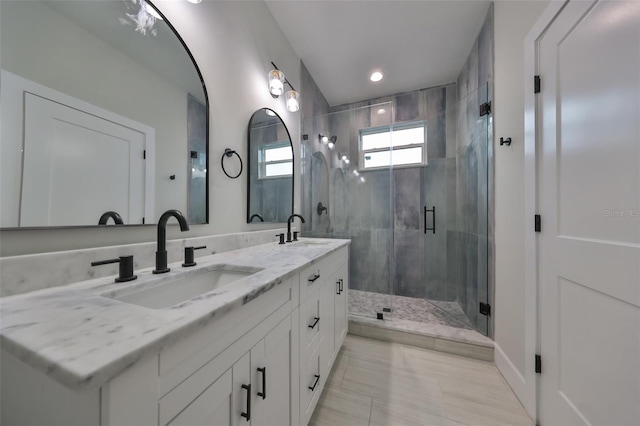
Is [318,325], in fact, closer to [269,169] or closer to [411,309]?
[269,169]

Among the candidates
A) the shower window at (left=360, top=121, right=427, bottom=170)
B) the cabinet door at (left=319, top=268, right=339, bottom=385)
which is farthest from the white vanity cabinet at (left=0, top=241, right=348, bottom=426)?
the shower window at (left=360, top=121, right=427, bottom=170)

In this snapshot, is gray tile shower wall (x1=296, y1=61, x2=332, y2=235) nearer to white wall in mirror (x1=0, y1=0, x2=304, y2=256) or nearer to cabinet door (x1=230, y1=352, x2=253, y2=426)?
white wall in mirror (x1=0, y1=0, x2=304, y2=256)

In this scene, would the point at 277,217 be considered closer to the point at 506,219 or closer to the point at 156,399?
the point at 156,399

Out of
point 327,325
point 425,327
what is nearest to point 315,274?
point 327,325

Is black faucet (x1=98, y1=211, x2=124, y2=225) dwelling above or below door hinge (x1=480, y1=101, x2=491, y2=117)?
below

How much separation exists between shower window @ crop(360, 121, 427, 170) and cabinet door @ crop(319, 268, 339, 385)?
1835 mm

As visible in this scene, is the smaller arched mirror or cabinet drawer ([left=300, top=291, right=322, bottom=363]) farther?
the smaller arched mirror

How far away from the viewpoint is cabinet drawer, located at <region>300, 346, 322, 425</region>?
99 cm

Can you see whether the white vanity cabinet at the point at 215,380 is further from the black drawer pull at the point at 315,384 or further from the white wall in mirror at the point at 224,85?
the white wall in mirror at the point at 224,85

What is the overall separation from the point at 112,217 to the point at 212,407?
738 mm

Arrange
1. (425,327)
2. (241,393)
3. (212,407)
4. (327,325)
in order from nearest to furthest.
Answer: (212,407) < (241,393) < (327,325) < (425,327)

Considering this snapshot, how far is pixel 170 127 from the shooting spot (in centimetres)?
102

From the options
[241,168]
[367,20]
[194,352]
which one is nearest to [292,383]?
[194,352]

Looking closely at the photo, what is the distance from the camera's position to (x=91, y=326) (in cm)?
40
